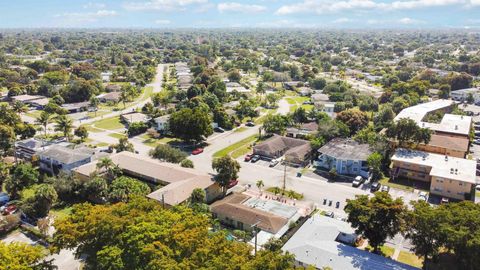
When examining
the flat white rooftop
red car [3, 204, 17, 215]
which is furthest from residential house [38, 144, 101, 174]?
the flat white rooftop

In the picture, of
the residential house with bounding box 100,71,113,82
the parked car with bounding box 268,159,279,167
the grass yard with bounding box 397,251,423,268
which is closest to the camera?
the grass yard with bounding box 397,251,423,268

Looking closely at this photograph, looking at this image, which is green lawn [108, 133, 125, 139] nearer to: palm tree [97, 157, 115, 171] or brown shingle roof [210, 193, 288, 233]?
palm tree [97, 157, 115, 171]

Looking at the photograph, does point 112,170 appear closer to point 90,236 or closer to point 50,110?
point 90,236

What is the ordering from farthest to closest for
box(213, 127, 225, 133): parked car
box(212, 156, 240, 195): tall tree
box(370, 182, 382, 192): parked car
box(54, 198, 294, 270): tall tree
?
box(213, 127, 225, 133): parked car, box(370, 182, 382, 192): parked car, box(212, 156, 240, 195): tall tree, box(54, 198, 294, 270): tall tree

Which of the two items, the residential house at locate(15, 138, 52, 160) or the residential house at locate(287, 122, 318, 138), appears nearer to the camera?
the residential house at locate(15, 138, 52, 160)

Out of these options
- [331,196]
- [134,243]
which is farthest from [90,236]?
[331,196]

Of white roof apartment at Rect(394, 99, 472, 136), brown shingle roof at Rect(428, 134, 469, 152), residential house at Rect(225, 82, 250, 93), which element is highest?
white roof apartment at Rect(394, 99, 472, 136)

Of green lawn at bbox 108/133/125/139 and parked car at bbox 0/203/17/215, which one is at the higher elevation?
parked car at bbox 0/203/17/215
